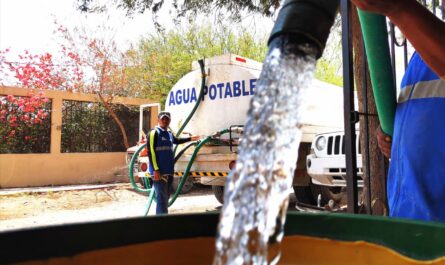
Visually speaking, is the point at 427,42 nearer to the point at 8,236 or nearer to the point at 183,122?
the point at 8,236

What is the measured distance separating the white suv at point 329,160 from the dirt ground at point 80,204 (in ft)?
7.52

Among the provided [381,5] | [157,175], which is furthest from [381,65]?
[157,175]

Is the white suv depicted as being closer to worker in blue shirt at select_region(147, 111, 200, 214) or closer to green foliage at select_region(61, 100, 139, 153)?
worker in blue shirt at select_region(147, 111, 200, 214)

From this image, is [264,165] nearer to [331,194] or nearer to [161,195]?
[161,195]

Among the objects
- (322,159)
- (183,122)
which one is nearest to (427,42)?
(322,159)

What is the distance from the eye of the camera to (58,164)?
11.7 meters

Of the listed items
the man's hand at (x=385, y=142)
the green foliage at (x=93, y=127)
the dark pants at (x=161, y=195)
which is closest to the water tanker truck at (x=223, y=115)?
the dark pants at (x=161, y=195)

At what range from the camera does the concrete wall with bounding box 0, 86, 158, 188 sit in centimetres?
1095

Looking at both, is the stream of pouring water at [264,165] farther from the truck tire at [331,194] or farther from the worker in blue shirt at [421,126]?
the truck tire at [331,194]

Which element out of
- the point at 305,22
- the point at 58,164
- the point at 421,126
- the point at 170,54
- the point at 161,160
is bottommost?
the point at 58,164

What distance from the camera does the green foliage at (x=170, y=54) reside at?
15.3 meters

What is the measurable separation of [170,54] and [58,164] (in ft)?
21.1

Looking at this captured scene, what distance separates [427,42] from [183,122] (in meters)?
6.43

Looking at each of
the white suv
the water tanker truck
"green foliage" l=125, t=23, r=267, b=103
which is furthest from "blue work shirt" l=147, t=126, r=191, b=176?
"green foliage" l=125, t=23, r=267, b=103
